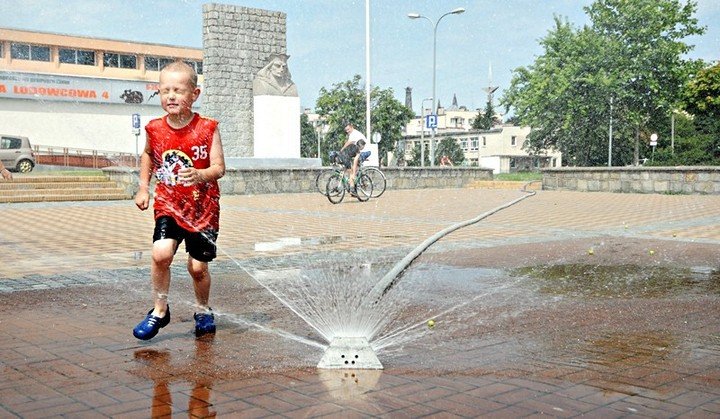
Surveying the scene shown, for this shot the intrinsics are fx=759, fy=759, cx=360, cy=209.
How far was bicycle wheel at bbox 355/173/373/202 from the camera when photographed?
19281 millimetres

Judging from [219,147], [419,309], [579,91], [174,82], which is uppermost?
[579,91]

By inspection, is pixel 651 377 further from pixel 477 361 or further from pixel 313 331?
pixel 313 331

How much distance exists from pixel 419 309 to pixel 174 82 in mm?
2483

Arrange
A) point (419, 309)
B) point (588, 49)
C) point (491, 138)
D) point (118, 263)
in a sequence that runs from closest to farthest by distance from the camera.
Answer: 1. point (419, 309)
2. point (118, 263)
3. point (588, 49)
4. point (491, 138)

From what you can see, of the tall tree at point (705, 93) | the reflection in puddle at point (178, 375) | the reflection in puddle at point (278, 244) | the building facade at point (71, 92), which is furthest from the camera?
the building facade at point (71, 92)

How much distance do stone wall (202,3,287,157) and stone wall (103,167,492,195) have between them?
10.7 ft

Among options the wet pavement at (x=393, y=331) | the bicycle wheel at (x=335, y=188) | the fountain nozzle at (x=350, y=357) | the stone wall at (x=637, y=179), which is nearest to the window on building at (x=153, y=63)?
the stone wall at (x=637, y=179)

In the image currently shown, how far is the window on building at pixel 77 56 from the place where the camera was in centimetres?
5997

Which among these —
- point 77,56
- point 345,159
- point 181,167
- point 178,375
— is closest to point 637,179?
point 345,159

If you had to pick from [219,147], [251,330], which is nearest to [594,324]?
[251,330]

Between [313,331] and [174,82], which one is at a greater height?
[174,82]

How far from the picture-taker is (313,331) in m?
4.82

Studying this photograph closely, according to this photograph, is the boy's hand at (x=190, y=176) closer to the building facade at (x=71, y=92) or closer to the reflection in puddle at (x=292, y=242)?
the reflection in puddle at (x=292, y=242)

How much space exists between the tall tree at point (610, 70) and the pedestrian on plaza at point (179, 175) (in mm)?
52681
